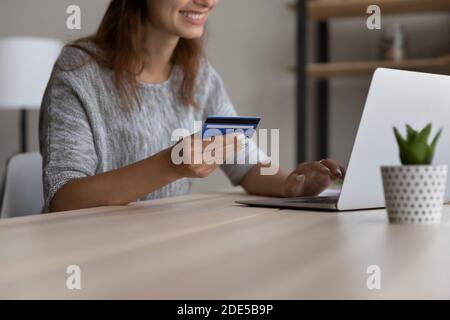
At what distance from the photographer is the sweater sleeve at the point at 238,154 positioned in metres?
1.65

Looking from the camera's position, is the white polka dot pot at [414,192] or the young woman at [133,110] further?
the young woman at [133,110]

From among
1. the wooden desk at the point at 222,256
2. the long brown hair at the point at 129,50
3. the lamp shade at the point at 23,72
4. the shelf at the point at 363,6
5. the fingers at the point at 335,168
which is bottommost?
the wooden desk at the point at 222,256

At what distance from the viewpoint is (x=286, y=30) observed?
11.9ft

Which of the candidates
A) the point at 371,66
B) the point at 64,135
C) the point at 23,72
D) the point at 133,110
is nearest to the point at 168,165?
the point at 64,135

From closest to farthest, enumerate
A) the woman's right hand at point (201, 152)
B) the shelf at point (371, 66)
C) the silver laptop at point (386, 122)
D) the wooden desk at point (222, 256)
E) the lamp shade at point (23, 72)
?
1. the wooden desk at point (222, 256)
2. the silver laptop at point (386, 122)
3. the woman's right hand at point (201, 152)
4. the lamp shade at point (23, 72)
5. the shelf at point (371, 66)

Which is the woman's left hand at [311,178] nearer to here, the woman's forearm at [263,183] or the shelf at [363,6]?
the woman's forearm at [263,183]

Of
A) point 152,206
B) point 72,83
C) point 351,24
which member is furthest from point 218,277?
point 351,24

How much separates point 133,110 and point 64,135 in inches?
9.3

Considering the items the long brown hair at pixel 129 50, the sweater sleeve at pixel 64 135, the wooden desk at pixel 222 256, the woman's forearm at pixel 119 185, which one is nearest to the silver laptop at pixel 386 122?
the wooden desk at pixel 222 256

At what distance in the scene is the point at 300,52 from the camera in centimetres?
316

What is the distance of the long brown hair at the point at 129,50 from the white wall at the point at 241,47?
1.91 meters

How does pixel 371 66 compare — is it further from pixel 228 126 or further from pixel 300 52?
pixel 228 126

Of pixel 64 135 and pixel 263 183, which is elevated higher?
pixel 64 135

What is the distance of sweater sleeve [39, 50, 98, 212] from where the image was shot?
1.30 metres
